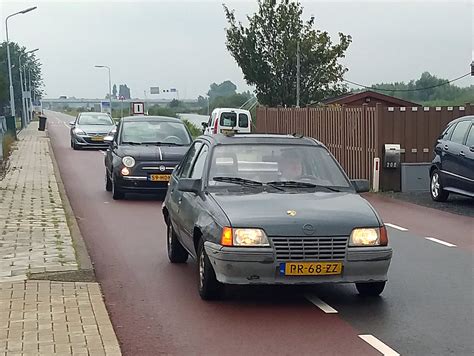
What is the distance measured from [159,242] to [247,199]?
3.72m

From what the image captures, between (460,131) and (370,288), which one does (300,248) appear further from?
(460,131)

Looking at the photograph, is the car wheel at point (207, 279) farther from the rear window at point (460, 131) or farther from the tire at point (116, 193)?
the rear window at point (460, 131)

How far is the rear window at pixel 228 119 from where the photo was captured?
33344 millimetres

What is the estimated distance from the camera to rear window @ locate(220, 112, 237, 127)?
1313 inches

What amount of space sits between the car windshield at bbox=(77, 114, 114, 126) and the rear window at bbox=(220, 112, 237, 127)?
5414mm

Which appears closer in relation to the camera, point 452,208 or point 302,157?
point 302,157

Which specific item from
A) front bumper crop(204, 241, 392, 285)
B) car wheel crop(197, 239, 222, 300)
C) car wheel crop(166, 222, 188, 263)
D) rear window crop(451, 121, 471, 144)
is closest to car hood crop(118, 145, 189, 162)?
rear window crop(451, 121, 471, 144)

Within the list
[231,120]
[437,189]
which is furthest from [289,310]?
[231,120]

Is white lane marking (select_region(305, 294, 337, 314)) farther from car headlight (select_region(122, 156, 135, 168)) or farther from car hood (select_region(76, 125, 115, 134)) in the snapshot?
car hood (select_region(76, 125, 115, 134))

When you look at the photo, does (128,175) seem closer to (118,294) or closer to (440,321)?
(118,294)

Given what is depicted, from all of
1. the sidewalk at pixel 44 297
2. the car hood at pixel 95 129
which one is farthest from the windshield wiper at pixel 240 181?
the car hood at pixel 95 129

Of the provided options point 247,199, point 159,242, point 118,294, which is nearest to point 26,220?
point 159,242

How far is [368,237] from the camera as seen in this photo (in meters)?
7.03

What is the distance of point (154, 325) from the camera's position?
6.60 m
